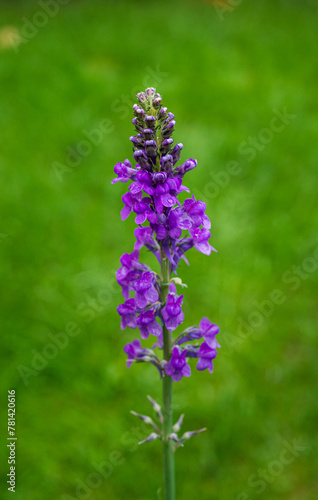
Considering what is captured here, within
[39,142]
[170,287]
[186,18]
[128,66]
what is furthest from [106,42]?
[170,287]

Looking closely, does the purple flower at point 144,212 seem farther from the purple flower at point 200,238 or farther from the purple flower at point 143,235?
the purple flower at point 200,238

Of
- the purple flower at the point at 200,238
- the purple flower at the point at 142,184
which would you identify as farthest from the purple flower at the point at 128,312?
the purple flower at the point at 142,184

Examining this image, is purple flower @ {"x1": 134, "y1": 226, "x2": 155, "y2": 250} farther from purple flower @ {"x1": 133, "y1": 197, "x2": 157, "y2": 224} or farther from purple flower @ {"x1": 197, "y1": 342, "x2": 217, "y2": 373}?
purple flower @ {"x1": 197, "y1": 342, "x2": 217, "y2": 373}

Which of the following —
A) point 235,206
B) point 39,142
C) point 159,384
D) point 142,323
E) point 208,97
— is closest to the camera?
point 142,323

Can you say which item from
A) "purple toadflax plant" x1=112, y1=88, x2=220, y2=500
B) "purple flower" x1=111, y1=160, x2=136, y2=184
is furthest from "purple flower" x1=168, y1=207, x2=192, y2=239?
"purple flower" x1=111, y1=160, x2=136, y2=184

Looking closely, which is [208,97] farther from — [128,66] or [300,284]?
[300,284]

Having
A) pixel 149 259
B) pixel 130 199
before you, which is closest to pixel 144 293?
pixel 130 199
